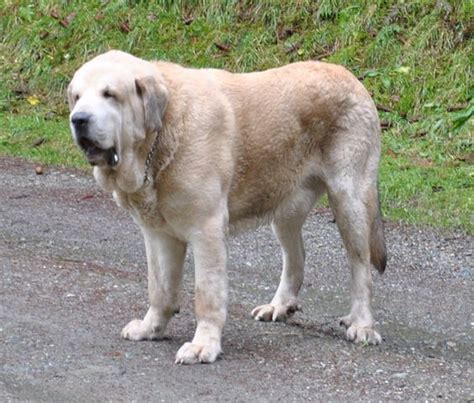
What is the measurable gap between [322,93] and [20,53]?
8961 mm

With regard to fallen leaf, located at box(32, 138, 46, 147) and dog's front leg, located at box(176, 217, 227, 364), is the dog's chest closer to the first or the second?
dog's front leg, located at box(176, 217, 227, 364)

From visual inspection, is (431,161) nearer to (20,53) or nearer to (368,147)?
(368,147)

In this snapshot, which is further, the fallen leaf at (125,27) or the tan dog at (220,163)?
the fallen leaf at (125,27)

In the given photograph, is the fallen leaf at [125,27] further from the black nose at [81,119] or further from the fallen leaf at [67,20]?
the black nose at [81,119]

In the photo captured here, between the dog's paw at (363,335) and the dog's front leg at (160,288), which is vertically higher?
the dog's front leg at (160,288)

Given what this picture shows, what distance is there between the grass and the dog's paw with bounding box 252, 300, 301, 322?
3.19m

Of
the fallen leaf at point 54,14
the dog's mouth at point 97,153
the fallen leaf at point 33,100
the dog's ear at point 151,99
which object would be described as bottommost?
the fallen leaf at point 33,100

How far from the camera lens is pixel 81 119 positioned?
6160mm

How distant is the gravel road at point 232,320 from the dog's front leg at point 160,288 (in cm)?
9

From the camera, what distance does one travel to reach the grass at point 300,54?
1205 centimetres

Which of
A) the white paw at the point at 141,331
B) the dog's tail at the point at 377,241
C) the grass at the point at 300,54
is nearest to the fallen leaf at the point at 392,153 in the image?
the grass at the point at 300,54

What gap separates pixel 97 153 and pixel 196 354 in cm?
115

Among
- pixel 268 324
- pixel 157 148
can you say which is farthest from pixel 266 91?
pixel 268 324

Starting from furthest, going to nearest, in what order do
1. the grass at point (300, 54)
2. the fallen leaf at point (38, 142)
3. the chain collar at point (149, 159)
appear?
the fallen leaf at point (38, 142)
the grass at point (300, 54)
the chain collar at point (149, 159)
